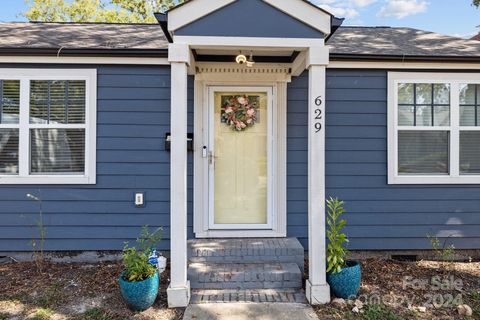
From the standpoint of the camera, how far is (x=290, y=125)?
411 centimetres

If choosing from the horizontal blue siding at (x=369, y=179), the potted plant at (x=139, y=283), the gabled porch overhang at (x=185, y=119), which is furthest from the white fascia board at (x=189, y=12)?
the potted plant at (x=139, y=283)

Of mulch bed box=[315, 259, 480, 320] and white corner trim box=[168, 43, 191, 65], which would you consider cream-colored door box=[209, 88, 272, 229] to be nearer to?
white corner trim box=[168, 43, 191, 65]

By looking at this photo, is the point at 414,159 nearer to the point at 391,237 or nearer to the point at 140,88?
the point at 391,237

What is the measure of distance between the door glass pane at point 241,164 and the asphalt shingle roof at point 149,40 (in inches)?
43.4

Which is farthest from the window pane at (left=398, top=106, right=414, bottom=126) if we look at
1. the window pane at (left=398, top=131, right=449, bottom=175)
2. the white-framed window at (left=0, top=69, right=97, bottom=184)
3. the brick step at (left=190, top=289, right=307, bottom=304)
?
the white-framed window at (left=0, top=69, right=97, bottom=184)

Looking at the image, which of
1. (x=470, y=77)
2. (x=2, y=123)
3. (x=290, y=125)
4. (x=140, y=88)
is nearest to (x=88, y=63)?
(x=140, y=88)

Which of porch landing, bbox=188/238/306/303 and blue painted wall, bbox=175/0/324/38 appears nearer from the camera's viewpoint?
blue painted wall, bbox=175/0/324/38

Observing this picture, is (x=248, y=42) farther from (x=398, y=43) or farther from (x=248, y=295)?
(x=398, y=43)

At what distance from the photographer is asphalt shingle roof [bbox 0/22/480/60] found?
4.00 metres

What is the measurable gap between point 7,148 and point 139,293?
258 cm

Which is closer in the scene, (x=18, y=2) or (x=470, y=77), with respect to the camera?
(x=470, y=77)

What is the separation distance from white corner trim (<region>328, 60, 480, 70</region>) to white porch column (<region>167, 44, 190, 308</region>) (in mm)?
2041

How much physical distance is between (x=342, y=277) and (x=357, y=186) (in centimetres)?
139

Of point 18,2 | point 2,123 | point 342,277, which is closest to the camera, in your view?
point 342,277
